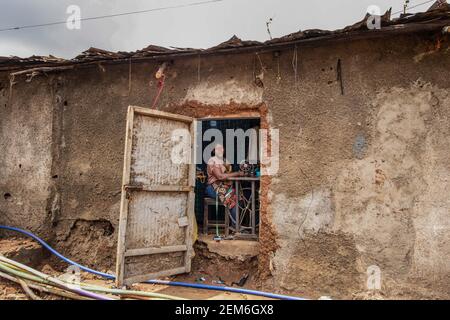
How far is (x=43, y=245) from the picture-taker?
5.79 m

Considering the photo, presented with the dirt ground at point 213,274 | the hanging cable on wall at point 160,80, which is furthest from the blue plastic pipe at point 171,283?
the hanging cable on wall at point 160,80

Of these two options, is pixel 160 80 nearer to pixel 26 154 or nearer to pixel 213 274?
pixel 26 154

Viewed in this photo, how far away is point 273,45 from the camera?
4707 mm

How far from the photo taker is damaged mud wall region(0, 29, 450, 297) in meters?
4.34

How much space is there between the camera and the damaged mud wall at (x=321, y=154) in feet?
14.2

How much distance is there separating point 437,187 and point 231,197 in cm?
275

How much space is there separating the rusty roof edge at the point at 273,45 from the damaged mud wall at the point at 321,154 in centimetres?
22

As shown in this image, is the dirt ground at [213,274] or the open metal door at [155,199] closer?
the dirt ground at [213,274]

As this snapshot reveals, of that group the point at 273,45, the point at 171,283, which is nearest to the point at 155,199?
the point at 171,283

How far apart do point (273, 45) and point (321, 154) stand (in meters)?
1.52

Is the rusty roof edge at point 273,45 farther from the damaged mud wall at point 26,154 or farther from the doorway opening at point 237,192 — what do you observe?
the doorway opening at point 237,192

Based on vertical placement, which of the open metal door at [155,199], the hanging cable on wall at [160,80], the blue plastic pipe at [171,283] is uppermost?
the hanging cable on wall at [160,80]
